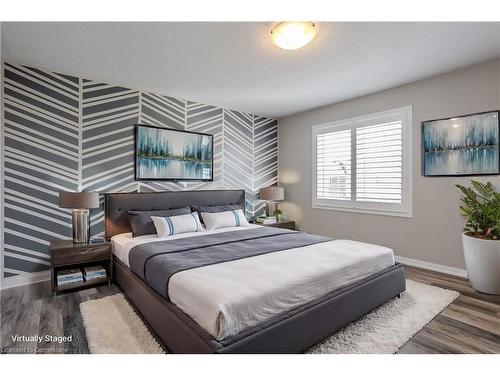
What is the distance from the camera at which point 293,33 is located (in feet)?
7.30

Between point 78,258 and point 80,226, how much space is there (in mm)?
374

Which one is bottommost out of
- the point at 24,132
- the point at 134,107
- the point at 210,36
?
the point at 24,132

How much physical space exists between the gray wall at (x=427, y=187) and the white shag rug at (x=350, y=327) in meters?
0.88

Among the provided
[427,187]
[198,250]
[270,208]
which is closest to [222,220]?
[198,250]

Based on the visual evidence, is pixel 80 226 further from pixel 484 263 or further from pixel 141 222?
pixel 484 263

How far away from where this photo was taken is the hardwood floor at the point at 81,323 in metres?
1.88

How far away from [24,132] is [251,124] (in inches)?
136

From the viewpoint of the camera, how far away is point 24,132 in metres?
3.04

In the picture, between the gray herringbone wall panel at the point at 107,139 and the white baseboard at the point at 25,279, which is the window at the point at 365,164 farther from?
the white baseboard at the point at 25,279

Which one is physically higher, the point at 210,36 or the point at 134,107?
the point at 210,36
